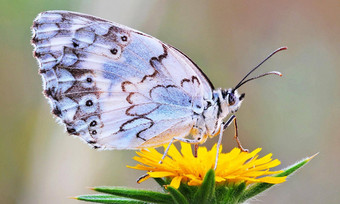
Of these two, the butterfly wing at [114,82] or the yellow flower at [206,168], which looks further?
the butterfly wing at [114,82]

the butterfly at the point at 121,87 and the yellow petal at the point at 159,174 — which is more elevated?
the butterfly at the point at 121,87

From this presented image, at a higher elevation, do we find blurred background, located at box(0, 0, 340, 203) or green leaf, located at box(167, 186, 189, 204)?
blurred background, located at box(0, 0, 340, 203)

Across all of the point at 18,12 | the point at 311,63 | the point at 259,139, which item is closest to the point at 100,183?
the point at 259,139

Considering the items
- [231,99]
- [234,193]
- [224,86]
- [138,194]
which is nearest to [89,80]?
[231,99]

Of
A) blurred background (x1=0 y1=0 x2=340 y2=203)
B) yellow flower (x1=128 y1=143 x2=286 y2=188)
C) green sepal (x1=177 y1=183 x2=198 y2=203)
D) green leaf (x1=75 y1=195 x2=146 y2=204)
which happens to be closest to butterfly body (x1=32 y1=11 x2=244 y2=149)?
yellow flower (x1=128 y1=143 x2=286 y2=188)

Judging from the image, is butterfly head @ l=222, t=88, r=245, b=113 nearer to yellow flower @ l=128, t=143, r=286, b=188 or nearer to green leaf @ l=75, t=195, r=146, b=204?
yellow flower @ l=128, t=143, r=286, b=188

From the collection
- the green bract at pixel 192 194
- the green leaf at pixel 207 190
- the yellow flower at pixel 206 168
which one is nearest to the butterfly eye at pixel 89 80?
the yellow flower at pixel 206 168

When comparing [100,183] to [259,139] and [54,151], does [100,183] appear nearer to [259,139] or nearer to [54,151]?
[54,151]

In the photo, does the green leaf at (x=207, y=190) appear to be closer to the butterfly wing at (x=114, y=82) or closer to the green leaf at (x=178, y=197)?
the green leaf at (x=178, y=197)
